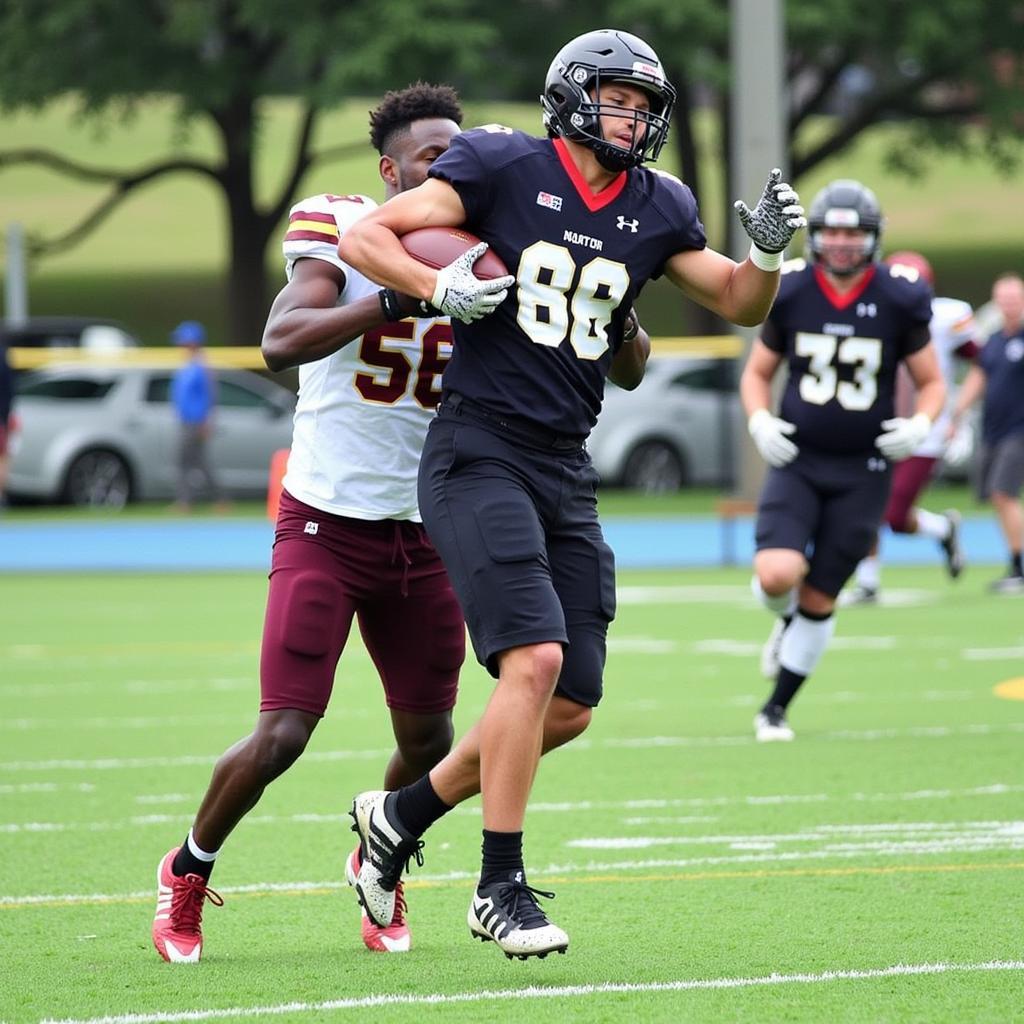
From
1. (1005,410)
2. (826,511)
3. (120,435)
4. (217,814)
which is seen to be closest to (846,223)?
(826,511)

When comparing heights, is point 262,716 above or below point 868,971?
above

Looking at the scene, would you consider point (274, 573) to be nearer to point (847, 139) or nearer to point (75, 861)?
point (75, 861)

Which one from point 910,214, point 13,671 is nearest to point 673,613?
point 13,671

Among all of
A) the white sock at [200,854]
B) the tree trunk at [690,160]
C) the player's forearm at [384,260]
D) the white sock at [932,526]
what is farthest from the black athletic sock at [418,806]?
the tree trunk at [690,160]

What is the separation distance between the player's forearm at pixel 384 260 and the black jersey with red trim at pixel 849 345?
4021 millimetres

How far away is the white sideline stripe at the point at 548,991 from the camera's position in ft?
14.0

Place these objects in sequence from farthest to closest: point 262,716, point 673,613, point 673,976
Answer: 1. point 673,613
2. point 262,716
3. point 673,976

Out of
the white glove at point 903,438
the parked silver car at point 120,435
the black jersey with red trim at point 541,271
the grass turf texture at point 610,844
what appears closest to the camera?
the grass turf texture at point 610,844

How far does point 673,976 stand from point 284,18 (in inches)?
940

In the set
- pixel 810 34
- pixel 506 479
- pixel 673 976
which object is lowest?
pixel 673 976

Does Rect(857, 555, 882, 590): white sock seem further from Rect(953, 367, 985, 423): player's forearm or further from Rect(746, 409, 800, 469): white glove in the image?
Rect(746, 409, 800, 469): white glove

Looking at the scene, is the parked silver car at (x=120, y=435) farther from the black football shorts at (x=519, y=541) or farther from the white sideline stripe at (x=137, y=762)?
the black football shorts at (x=519, y=541)

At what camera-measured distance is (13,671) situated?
439 inches

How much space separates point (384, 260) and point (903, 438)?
3969 millimetres
